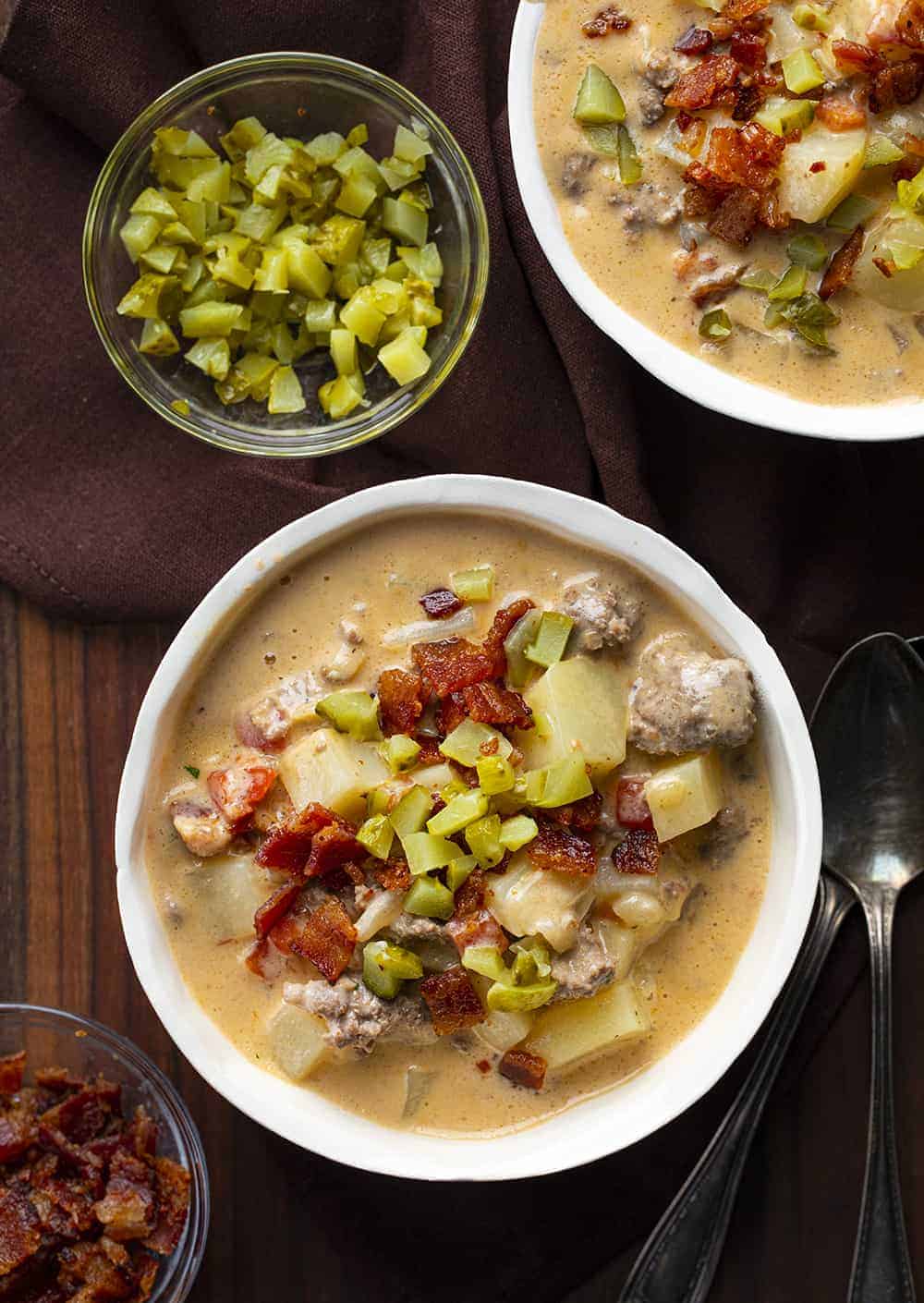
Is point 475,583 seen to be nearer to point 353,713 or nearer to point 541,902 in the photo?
point 353,713

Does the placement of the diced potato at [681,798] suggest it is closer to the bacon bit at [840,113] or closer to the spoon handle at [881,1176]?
the spoon handle at [881,1176]

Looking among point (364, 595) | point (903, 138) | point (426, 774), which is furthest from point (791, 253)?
point (426, 774)

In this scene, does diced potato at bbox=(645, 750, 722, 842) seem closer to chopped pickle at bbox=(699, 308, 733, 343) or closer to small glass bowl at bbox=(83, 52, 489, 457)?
chopped pickle at bbox=(699, 308, 733, 343)

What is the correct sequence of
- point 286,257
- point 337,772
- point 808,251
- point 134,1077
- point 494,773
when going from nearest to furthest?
point 494,773 → point 337,772 → point 808,251 → point 286,257 → point 134,1077

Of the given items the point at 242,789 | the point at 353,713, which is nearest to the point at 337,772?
the point at 353,713

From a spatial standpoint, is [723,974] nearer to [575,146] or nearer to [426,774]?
[426,774]

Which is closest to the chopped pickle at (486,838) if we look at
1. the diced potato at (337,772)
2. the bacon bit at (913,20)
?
the diced potato at (337,772)
